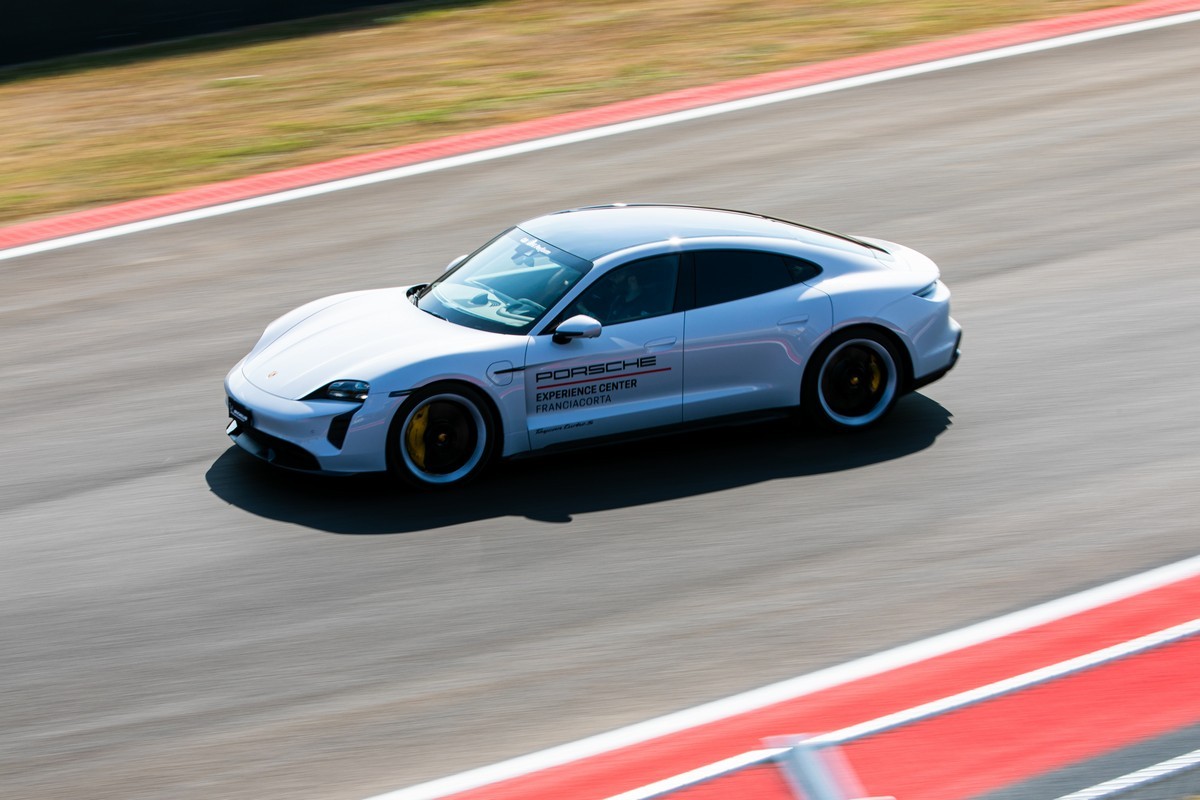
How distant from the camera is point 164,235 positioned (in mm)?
13781

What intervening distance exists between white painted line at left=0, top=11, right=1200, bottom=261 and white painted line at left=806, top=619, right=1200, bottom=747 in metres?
10.1

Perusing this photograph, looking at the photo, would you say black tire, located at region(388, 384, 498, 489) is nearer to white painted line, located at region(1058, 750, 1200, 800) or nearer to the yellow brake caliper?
the yellow brake caliper

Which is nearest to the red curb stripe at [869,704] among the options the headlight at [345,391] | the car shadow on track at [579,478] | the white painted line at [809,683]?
the white painted line at [809,683]

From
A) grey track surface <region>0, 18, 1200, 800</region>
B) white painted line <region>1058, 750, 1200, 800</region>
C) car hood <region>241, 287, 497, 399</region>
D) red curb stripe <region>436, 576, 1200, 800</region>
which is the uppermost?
car hood <region>241, 287, 497, 399</region>

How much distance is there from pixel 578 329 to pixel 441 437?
1.03 m

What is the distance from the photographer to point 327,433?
26.5ft

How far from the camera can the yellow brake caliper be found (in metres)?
8.23

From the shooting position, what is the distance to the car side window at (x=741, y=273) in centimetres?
884

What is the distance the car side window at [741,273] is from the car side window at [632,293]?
193 millimetres

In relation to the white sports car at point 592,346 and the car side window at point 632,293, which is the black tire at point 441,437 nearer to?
the white sports car at point 592,346

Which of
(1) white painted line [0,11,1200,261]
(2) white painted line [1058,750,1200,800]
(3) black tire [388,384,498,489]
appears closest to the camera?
(2) white painted line [1058,750,1200,800]

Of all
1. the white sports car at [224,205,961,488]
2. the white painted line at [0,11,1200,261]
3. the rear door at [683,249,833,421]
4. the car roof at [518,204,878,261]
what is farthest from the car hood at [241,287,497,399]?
the white painted line at [0,11,1200,261]

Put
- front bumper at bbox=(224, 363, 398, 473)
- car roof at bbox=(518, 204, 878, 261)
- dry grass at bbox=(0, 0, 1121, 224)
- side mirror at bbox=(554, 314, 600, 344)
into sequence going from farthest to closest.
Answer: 1. dry grass at bbox=(0, 0, 1121, 224)
2. car roof at bbox=(518, 204, 878, 261)
3. side mirror at bbox=(554, 314, 600, 344)
4. front bumper at bbox=(224, 363, 398, 473)

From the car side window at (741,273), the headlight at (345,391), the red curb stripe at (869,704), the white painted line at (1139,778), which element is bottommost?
the white painted line at (1139,778)
